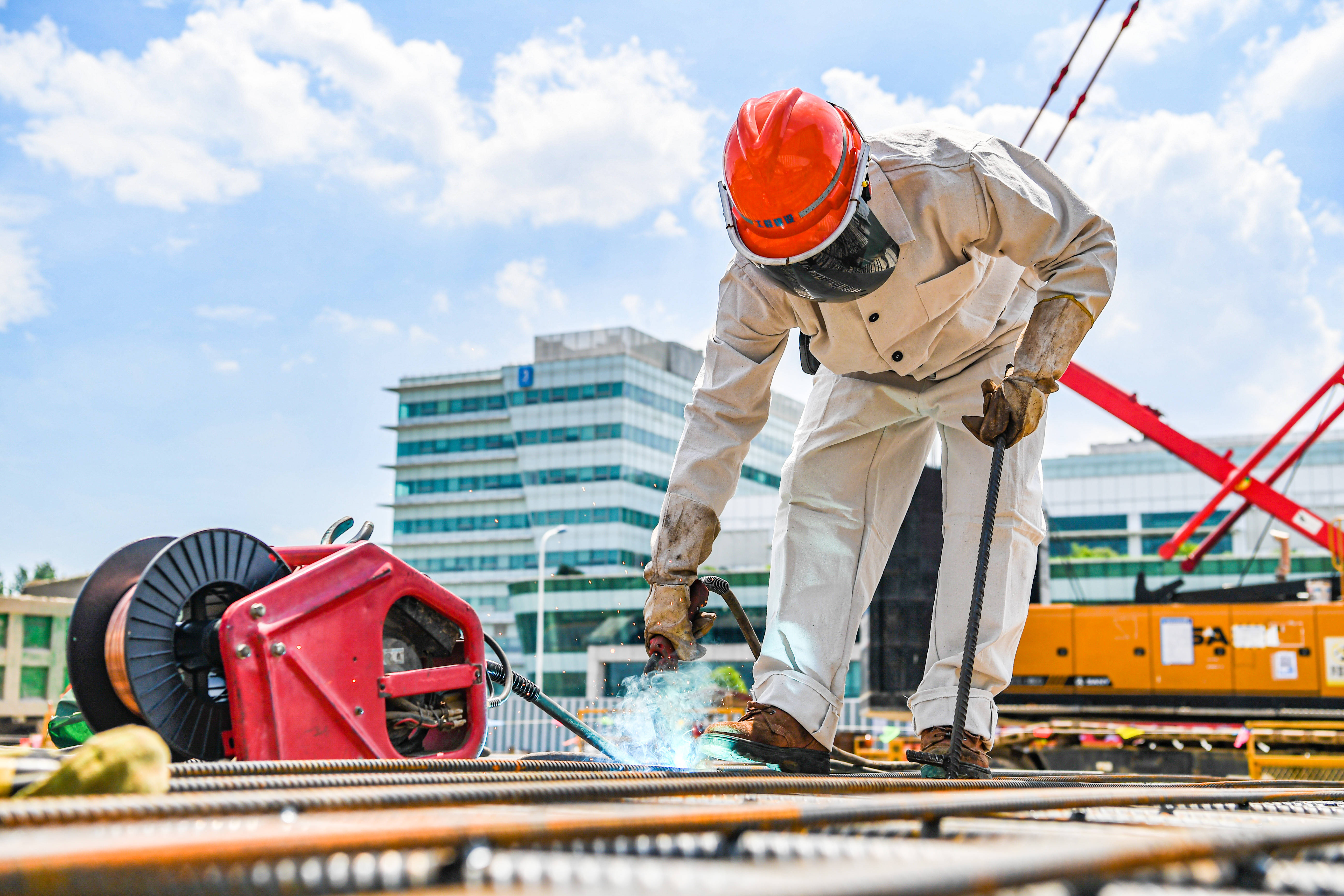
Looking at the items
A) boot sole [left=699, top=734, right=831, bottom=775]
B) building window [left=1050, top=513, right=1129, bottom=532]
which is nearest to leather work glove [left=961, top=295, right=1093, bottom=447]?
boot sole [left=699, top=734, right=831, bottom=775]

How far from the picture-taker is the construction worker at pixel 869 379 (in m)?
2.69

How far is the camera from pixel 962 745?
2877mm

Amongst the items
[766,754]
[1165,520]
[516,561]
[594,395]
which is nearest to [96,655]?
[766,754]

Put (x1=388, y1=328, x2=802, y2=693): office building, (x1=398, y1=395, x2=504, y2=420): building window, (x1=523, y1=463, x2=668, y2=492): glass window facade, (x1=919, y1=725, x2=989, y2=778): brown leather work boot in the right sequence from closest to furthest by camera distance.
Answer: (x1=919, y1=725, x2=989, y2=778): brown leather work boot, (x1=523, y1=463, x2=668, y2=492): glass window facade, (x1=388, y1=328, x2=802, y2=693): office building, (x1=398, y1=395, x2=504, y2=420): building window

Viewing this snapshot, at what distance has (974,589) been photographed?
280 centimetres

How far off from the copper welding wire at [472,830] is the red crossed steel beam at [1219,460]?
1139 centimetres

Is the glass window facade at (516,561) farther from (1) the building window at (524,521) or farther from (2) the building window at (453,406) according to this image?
(2) the building window at (453,406)

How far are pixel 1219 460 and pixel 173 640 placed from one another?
13917 millimetres

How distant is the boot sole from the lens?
9.16ft

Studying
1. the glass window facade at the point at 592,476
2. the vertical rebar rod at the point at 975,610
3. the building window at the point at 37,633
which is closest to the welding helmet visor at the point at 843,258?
the vertical rebar rod at the point at 975,610

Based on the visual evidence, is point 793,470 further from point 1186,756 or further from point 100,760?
point 1186,756

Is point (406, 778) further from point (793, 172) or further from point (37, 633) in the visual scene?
point (37, 633)

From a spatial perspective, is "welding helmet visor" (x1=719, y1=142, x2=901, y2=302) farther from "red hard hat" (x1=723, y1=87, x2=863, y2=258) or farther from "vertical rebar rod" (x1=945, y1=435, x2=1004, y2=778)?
"vertical rebar rod" (x1=945, y1=435, x2=1004, y2=778)

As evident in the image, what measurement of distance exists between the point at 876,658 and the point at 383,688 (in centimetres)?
952
